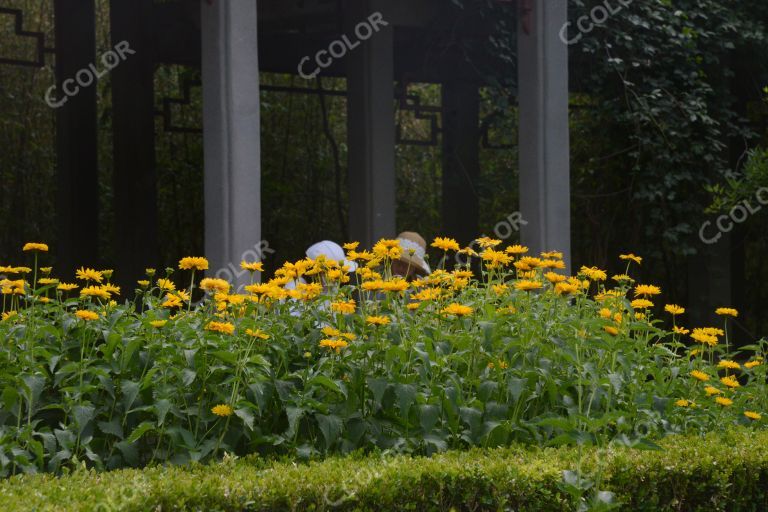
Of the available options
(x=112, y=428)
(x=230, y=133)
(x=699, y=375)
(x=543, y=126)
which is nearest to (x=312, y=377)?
(x=112, y=428)

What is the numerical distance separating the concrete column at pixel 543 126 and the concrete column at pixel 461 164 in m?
2.81

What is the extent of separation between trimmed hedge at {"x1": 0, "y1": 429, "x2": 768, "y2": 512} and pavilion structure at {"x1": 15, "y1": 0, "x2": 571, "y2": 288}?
8.93ft

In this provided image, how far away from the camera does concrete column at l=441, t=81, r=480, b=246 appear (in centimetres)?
959

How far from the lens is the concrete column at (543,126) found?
6680mm

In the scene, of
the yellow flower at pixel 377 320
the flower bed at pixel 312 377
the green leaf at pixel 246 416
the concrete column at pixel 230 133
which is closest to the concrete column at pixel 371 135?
the concrete column at pixel 230 133

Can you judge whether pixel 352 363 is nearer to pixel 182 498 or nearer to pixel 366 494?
pixel 366 494

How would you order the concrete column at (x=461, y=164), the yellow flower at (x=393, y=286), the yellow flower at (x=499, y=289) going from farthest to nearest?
the concrete column at (x=461, y=164)
the yellow flower at (x=499, y=289)
the yellow flower at (x=393, y=286)

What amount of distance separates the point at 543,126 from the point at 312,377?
395 centimetres

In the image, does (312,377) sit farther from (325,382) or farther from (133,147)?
(133,147)

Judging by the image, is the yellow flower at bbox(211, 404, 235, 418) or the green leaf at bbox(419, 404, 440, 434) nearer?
the yellow flower at bbox(211, 404, 235, 418)

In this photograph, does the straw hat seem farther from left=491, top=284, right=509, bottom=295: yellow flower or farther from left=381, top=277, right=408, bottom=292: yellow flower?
left=381, top=277, right=408, bottom=292: yellow flower

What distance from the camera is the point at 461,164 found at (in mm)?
9641

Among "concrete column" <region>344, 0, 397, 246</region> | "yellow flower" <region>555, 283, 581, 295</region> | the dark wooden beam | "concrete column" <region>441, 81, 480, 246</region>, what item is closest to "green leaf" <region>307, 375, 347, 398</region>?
"yellow flower" <region>555, 283, 581, 295</region>

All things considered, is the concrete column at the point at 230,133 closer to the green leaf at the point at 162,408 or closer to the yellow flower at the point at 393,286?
the yellow flower at the point at 393,286
